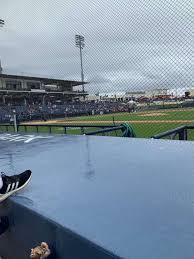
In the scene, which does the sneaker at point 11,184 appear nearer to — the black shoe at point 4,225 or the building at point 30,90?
the black shoe at point 4,225

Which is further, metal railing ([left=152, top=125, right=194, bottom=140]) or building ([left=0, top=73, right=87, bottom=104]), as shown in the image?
building ([left=0, top=73, right=87, bottom=104])

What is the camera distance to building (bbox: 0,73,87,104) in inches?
1593

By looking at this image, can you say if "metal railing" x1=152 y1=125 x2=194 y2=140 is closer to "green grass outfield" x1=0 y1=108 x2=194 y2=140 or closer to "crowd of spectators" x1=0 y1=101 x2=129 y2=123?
"green grass outfield" x1=0 y1=108 x2=194 y2=140

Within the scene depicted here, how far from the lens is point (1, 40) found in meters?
9.44

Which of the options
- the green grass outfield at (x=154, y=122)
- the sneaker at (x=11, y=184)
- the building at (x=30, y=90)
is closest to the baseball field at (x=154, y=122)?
the green grass outfield at (x=154, y=122)

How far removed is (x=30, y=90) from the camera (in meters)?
Result: 42.1

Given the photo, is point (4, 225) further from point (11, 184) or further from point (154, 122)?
point (154, 122)

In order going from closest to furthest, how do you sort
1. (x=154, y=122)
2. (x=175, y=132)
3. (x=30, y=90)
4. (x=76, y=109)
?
(x=175, y=132), (x=154, y=122), (x=76, y=109), (x=30, y=90)

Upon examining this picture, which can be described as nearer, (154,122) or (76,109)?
(154,122)

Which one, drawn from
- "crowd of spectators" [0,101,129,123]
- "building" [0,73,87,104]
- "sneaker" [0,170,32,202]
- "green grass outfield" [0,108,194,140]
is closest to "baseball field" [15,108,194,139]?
"green grass outfield" [0,108,194,140]

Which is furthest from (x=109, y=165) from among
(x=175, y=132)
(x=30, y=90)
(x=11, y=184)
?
(x=30, y=90)

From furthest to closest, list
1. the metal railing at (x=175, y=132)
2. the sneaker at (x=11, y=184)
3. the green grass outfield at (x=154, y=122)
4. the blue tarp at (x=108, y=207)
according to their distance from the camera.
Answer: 1. the green grass outfield at (x=154, y=122)
2. the metal railing at (x=175, y=132)
3. the sneaker at (x=11, y=184)
4. the blue tarp at (x=108, y=207)

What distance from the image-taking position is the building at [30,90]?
40.5 meters

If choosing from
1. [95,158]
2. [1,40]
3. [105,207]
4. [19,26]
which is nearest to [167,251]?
[105,207]
